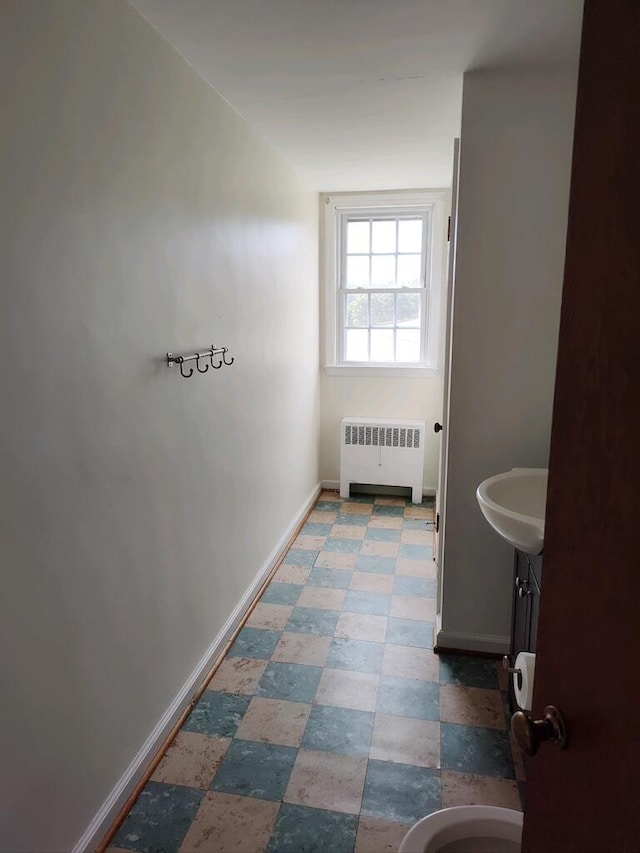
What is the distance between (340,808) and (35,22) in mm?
2230

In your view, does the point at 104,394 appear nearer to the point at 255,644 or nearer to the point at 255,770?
the point at 255,770

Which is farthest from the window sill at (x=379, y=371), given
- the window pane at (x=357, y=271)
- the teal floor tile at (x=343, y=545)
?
the teal floor tile at (x=343, y=545)

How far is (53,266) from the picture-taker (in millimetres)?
1370

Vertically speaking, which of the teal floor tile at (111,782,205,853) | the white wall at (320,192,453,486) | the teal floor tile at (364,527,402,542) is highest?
the white wall at (320,192,453,486)

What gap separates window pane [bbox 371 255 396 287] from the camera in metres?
4.35

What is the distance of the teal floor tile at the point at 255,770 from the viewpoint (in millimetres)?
1823

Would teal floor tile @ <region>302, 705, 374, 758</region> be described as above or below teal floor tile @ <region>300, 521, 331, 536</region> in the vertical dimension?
below

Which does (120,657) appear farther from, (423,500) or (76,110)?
(423,500)

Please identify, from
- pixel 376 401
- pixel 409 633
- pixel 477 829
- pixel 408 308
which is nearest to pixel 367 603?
pixel 409 633

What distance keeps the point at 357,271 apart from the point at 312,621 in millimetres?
2696

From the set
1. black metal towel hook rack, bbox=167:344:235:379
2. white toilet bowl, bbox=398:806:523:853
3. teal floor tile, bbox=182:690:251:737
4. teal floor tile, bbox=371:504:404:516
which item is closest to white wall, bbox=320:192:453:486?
teal floor tile, bbox=371:504:404:516

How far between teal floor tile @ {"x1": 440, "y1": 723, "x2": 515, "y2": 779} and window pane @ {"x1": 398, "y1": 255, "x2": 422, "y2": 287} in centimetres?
312

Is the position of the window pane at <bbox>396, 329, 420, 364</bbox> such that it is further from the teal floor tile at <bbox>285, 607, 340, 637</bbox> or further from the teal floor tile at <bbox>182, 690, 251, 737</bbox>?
the teal floor tile at <bbox>182, 690, 251, 737</bbox>

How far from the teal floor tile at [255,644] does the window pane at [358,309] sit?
256 centimetres
